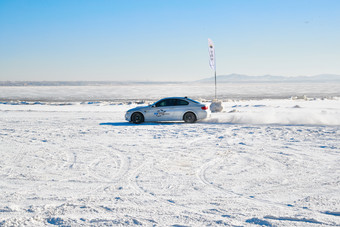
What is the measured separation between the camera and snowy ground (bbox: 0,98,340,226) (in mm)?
5141

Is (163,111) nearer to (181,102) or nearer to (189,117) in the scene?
(181,102)

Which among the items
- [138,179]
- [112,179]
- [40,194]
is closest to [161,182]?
[138,179]

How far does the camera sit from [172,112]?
55.3 ft

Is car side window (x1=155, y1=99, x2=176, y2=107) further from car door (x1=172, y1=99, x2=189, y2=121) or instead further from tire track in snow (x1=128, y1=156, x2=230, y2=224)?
tire track in snow (x1=128, y1=156, x2=230, y2=224)

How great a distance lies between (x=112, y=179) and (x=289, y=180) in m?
3.59

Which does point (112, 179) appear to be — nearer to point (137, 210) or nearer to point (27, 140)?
point (137, 210)

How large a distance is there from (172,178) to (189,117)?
9775 millimetres

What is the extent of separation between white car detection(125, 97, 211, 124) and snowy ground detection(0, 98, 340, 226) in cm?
347

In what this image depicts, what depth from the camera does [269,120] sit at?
660 inches

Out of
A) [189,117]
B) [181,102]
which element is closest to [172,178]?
[189,117]

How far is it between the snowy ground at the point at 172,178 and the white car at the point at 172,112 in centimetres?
347

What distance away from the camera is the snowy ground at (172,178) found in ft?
16.9

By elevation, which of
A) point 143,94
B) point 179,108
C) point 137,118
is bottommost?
point 137,118

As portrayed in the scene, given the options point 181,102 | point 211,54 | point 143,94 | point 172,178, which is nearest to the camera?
point 172,178
